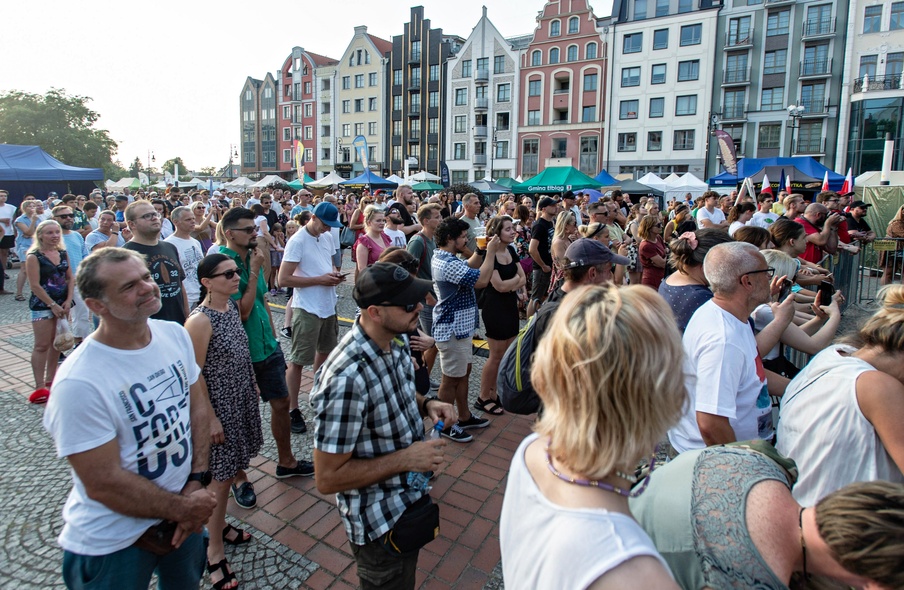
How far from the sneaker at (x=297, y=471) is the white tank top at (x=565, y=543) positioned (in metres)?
2.87

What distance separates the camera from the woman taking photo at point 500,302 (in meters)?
4.64

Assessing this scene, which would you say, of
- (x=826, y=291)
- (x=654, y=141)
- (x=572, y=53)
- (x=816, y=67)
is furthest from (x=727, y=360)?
(x=572, y=53)

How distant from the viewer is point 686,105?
130 feet

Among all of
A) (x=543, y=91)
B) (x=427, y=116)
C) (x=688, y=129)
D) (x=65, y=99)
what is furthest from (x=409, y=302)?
(x=65, y=99)

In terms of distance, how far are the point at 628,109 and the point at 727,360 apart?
4427cm

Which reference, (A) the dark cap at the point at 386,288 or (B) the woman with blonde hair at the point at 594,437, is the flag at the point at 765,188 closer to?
(A) the dark cap at the point at 386,288

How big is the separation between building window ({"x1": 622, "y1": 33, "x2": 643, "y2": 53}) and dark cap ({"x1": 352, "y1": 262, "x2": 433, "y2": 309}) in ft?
150

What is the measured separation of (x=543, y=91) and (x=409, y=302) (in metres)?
47.2

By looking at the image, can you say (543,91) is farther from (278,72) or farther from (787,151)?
(278,72)

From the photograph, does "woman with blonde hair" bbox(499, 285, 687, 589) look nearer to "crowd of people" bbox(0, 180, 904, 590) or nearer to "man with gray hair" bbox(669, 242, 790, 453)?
"crowd of people" bbox(0, 180, 904, 590)

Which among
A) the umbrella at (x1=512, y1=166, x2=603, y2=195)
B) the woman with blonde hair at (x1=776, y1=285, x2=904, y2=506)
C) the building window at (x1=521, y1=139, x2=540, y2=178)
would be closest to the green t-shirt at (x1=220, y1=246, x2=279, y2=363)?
the woman with blonde hair at (x1=776, y1=285, x2=904, y2=506)

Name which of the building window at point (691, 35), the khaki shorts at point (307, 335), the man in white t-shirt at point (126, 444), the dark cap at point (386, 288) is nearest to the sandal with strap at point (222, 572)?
the man in white t-shirt at point (126, 444)

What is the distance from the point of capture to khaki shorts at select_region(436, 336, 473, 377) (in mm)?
4343

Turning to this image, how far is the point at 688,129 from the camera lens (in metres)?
39.5
